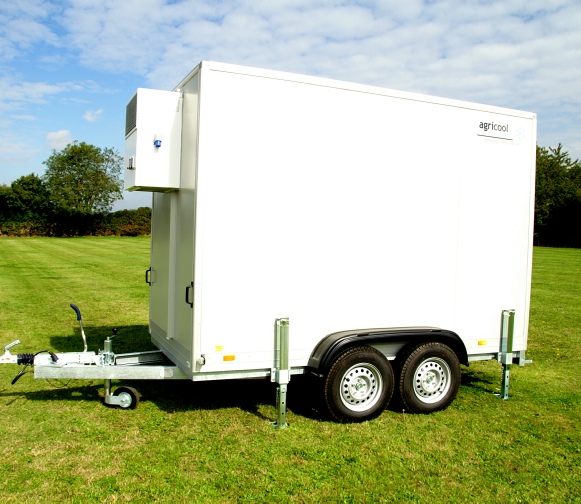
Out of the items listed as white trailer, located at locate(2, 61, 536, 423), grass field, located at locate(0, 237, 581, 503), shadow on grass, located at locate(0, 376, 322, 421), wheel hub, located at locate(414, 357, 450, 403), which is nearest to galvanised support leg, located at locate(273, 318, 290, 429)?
white trailer, located at locate(2, 61, 536, 423)

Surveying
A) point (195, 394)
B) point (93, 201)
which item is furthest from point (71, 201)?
point (195, 394)

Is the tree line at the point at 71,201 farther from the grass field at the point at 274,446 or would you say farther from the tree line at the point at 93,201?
the grass field at the point at 274,446

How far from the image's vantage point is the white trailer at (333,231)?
5.14 meters

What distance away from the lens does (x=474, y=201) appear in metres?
6.27

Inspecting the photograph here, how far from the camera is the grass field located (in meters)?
4.22

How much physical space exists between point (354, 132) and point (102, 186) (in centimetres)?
6143

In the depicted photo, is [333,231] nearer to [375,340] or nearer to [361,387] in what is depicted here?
[375,340]

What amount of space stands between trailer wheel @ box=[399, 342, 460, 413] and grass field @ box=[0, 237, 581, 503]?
0.14m

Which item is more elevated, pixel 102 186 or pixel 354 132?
pixel 102 186

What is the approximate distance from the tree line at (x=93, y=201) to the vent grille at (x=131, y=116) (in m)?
49.3

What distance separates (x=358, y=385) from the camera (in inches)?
219

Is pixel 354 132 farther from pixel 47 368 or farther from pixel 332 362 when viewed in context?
pixel 47 368

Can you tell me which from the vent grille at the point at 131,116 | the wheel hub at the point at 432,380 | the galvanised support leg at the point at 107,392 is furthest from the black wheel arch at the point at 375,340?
the vent grille at the point at 131,116

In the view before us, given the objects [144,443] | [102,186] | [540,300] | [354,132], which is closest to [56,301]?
[144,443]
